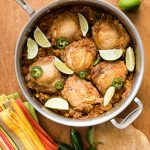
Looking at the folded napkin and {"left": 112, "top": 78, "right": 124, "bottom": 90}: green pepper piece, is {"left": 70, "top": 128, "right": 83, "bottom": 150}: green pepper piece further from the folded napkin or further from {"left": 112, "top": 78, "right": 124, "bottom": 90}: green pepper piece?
{"left": 112, "top": 78, "right": 124, "bottom": 90}: green pepper piece

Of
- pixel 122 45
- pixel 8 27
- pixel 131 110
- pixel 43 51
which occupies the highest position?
pixel 8 27

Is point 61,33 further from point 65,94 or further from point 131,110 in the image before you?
point 131,110

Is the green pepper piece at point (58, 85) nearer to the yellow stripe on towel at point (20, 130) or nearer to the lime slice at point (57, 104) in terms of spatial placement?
the lime slice at point (57, 104)

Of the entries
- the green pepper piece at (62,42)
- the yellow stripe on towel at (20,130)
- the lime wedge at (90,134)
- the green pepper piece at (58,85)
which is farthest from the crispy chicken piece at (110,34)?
the yellow stripe on towel at (20,130)

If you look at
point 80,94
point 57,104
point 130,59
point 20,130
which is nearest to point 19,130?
point 20,130

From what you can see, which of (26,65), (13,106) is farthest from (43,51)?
(13,106)
